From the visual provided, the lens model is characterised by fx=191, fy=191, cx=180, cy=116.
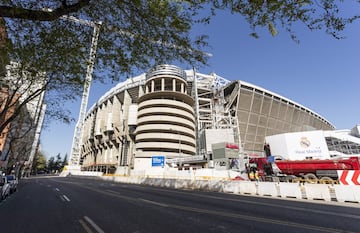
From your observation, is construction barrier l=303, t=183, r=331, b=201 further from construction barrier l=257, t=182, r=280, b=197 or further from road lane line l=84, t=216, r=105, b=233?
road lane line l=84, t=216, r=105, b=233

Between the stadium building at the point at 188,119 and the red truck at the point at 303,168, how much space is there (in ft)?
79.0

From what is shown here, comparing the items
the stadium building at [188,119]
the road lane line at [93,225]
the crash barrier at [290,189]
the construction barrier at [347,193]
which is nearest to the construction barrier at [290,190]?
the crash barrier at [290,189]

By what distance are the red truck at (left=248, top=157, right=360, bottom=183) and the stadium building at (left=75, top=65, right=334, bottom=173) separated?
24089 mm

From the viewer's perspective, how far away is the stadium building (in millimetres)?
58438

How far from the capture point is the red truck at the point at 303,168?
2048 cm

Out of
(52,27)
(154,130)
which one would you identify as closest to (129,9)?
(52,27)

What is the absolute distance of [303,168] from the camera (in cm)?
2230

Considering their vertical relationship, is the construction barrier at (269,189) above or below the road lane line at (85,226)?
below

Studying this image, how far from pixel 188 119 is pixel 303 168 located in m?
45.6

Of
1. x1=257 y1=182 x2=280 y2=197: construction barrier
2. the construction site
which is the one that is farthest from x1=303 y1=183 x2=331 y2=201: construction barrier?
the construction site

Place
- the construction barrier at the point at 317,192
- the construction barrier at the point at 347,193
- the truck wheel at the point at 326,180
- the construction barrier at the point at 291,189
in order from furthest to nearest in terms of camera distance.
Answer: the truck wheel at the point at 326,180 → the construction barrier at the point at 317,192 → the construction barrier at the point at 291,189 → the construction barrier at the point at 347,193

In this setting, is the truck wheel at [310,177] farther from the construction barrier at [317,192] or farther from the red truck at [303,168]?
the construction barrier at [317,192]

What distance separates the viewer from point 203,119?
228 feet

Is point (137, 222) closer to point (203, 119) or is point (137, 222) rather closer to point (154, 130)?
point (154, 130)
